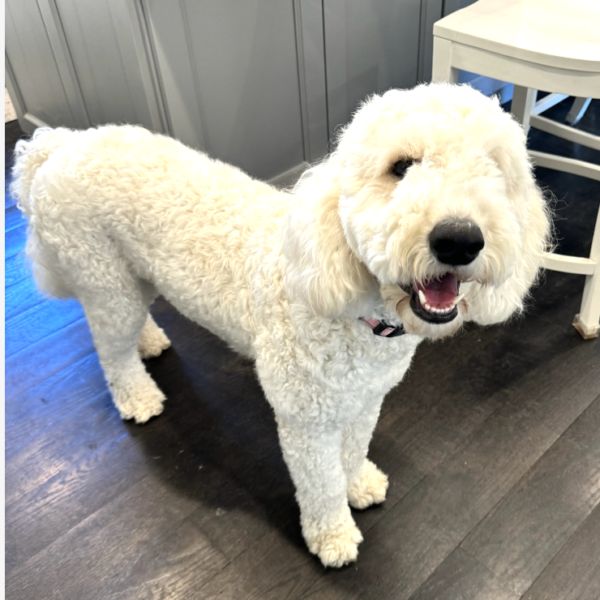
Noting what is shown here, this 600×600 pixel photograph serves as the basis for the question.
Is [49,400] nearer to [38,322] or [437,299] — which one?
[38,322]

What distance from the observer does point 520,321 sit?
1.85 meters

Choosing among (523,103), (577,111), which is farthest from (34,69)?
(577,111)

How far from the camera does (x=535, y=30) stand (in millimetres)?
1494

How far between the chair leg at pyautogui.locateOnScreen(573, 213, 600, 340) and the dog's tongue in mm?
1089

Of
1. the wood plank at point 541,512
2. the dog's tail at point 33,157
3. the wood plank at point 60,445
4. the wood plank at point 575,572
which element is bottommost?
the wood plank at point 541,512

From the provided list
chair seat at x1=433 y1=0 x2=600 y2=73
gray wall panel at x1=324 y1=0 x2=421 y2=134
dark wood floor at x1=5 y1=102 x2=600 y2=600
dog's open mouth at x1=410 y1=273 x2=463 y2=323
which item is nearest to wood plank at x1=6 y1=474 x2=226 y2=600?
dark wood floor at x1=5 y1=102 x2=600 y2=600

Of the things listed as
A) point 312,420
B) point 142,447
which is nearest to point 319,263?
point 312,420

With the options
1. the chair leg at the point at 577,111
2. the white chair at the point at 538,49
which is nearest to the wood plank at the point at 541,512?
the white chair at the point at 538,49

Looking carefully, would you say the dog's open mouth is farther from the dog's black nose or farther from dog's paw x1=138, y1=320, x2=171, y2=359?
dog's paw x1=138, y1=320, x2=171, y2=359

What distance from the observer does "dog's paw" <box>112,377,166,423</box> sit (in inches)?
63.7

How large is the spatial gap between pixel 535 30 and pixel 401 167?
97 cm

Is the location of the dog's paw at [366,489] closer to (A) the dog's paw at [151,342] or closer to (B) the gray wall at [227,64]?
(A) the dog's paw at [151,342]

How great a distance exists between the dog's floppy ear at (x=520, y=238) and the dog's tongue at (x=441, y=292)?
2.7 inches

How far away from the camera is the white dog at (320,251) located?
776 millimetres
